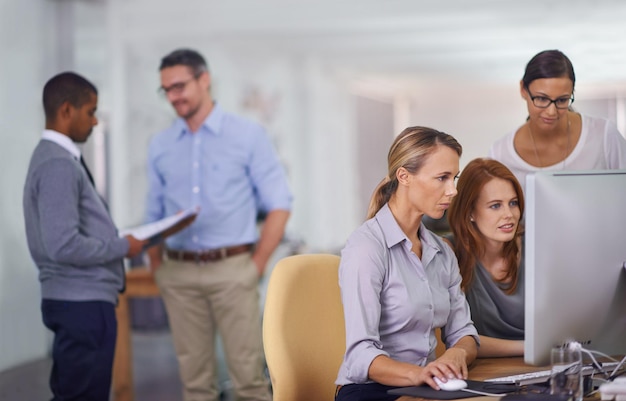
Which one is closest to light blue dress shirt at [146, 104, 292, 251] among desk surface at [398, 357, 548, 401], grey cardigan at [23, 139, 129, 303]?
grey cardigan at [23, 139, 129, 303]

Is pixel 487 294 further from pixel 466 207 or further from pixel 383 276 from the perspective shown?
pixel 383 276

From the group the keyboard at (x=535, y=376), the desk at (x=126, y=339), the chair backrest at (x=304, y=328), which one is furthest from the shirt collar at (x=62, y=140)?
the keyboard at (x=535, y=376)

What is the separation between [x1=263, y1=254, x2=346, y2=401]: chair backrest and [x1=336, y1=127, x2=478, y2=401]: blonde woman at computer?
0.54ft

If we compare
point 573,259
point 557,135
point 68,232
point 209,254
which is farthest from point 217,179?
point 573,259

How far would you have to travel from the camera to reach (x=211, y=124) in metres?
4.50

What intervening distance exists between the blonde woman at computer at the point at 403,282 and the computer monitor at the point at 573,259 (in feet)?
0.92

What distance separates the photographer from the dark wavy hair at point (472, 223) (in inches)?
104

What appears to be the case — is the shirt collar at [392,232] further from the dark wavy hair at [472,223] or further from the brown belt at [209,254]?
the brown belt at [209,254]

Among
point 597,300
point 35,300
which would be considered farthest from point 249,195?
point 597,300

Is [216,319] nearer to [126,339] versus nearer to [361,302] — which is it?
[126,339]

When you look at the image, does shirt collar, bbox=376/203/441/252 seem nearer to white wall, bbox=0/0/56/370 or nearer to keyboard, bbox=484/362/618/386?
keyboard, bbox=484/362/618/386

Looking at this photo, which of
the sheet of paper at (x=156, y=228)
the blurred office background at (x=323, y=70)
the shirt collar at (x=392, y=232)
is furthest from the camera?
the blurred office background at (x=323, y=70)

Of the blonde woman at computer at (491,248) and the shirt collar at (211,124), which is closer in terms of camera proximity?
the blonde woman at computer at (491,248)

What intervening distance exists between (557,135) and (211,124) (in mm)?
1888
